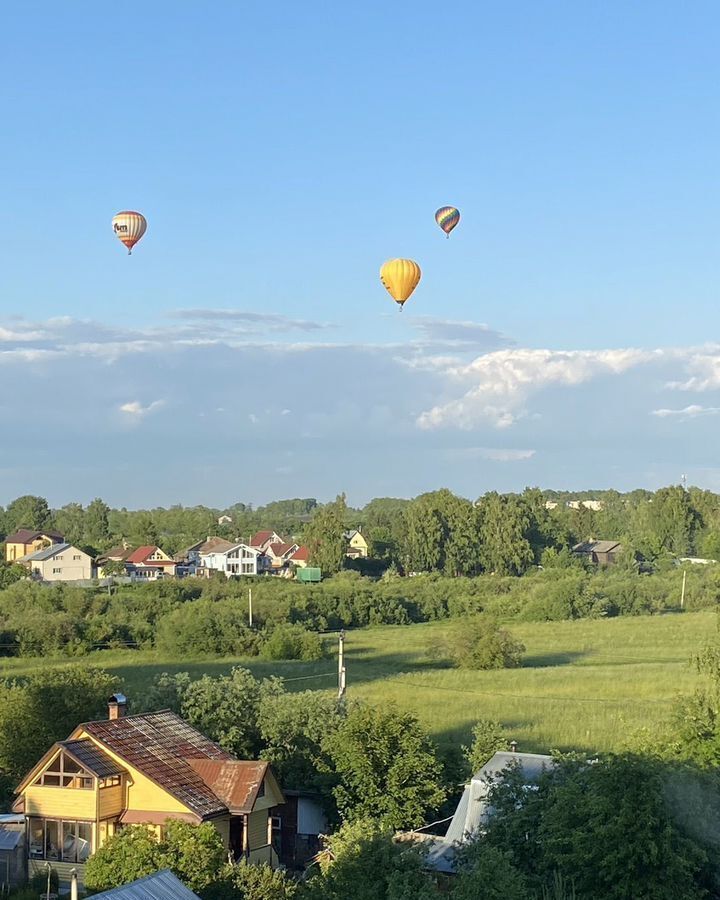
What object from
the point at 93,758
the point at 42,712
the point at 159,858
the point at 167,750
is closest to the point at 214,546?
the point at 42,712

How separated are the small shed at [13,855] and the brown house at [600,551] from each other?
9059 cm

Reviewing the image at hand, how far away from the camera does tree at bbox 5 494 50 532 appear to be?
148375mm

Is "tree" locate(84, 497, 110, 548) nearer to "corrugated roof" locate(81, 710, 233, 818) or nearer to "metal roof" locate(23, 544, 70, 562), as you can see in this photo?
"metal roof" locate(23, 544, 70, 562)

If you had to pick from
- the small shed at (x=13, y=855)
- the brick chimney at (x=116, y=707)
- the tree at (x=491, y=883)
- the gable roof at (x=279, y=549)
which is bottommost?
the small shed at (x=13, y=855)

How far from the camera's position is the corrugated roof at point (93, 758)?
72.4 feet

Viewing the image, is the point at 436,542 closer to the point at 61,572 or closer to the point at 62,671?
the point at 61,572

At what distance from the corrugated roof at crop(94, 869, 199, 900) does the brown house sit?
96.4 metres

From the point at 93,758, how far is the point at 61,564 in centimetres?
7674

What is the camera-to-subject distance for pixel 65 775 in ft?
73.4

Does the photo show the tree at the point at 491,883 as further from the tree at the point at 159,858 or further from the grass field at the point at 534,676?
the grass field at the point at 534,676

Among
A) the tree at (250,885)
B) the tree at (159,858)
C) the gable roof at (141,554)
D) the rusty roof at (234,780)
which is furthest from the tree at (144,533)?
the tree at (250,885)

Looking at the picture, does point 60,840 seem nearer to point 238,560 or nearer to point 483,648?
point 483,648

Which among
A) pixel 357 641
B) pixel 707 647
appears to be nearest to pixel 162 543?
pixel 357 641

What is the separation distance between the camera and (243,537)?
134750 millimetres
